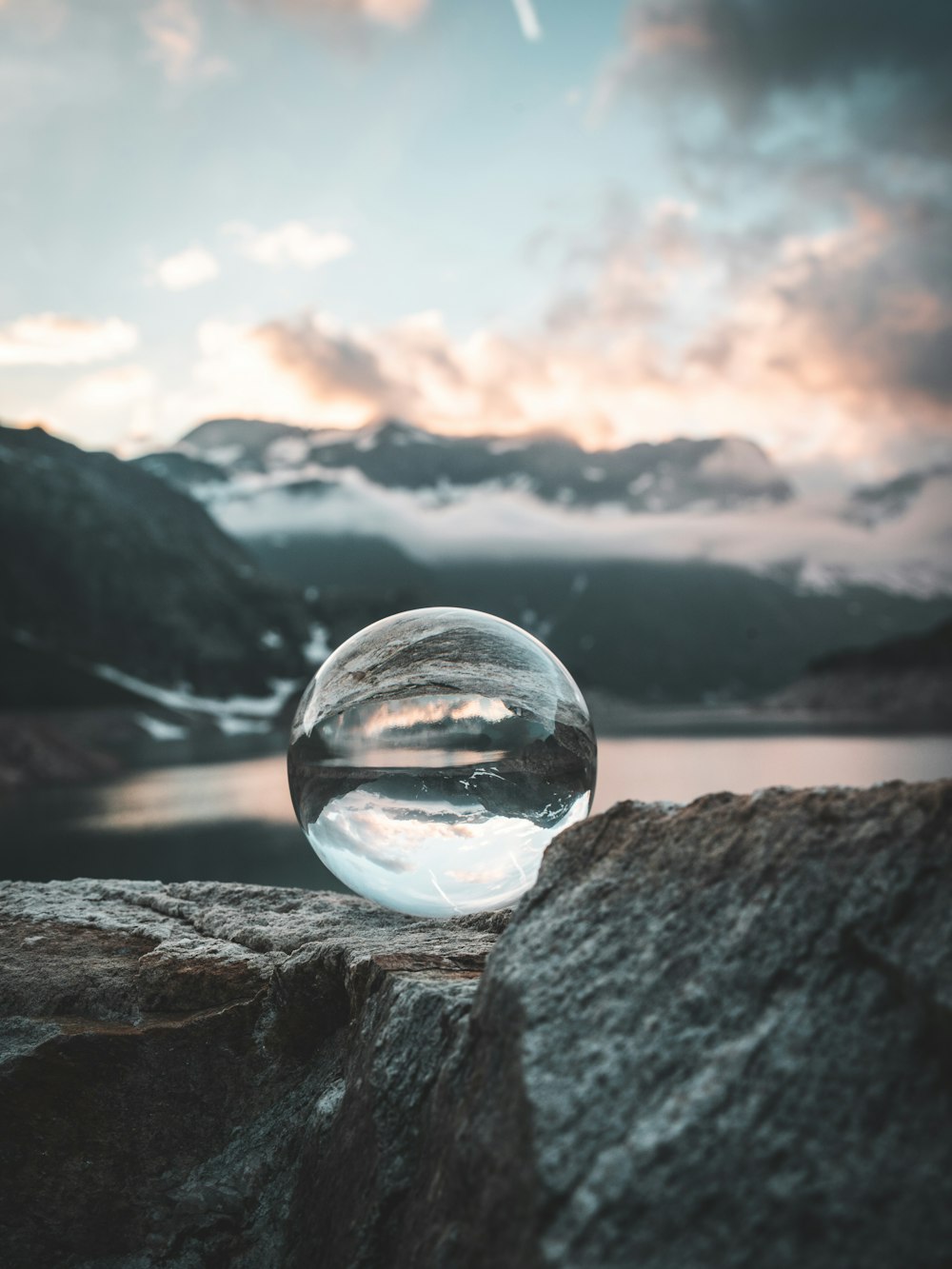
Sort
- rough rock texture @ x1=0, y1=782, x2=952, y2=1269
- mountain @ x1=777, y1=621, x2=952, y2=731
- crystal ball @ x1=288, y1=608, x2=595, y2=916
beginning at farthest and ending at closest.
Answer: mountain @ x1=777, y1=621, x2=952, y2=731
crystal ball @ x1=288, y1=608, x2=595, y2=916
rough rock texture @ x1=0, y1=782, x2=952, y2=1269

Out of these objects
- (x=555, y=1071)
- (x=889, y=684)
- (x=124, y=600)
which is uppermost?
(x=124, y=600)

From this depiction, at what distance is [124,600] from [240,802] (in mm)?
100229

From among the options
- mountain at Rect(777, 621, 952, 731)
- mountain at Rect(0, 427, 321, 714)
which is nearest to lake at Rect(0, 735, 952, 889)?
mountain at Rect(777, 621, 952, 731)

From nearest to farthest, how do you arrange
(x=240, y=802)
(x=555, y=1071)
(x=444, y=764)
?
(x=555, y=1071) < (x=444, y=764) < (x=240, y=802)

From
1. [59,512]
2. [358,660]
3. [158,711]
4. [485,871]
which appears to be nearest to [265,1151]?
[485,871]

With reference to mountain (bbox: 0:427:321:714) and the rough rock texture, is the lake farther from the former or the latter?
mountain (bbox: 0:427:321:714)

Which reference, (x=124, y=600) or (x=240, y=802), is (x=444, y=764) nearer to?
(x=240, y=802)

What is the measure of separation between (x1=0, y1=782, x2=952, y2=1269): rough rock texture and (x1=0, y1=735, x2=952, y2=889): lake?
4837 millimetres

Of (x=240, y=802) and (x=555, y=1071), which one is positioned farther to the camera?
(x=240, y=802)

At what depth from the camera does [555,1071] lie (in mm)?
2090

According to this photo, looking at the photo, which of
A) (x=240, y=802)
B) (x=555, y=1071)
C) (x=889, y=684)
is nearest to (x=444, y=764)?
(x=555, y=1071)

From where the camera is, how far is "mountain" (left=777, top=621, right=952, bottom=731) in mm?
95250

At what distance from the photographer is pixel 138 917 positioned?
4.28m

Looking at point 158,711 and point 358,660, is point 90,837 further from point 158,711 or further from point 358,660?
point 158,711
